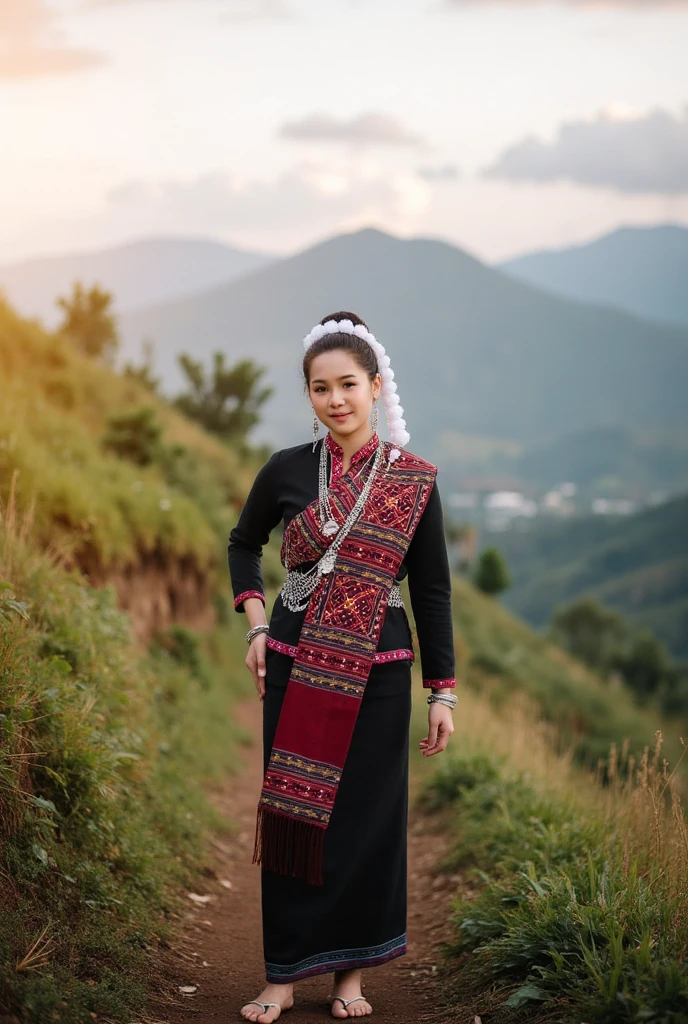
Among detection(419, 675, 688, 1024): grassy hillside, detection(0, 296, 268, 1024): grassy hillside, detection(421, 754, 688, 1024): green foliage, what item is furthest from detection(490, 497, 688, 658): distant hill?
detection(421, 754, 688, 1024): green foliage

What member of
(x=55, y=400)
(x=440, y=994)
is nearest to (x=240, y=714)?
(x=55, y=400)

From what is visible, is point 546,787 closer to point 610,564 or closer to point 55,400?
point 55,400

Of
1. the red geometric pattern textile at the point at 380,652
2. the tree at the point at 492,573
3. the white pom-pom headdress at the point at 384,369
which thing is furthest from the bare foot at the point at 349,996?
the tree at the point at 492,573

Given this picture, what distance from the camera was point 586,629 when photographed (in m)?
59.3

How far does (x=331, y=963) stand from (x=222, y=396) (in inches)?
922

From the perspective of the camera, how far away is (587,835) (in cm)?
470

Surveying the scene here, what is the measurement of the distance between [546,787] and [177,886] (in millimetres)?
2711

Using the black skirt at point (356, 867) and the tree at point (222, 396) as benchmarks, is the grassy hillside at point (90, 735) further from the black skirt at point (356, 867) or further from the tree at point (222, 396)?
the tree at point (222, 396)

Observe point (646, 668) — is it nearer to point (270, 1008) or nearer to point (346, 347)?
point (270, 1008)

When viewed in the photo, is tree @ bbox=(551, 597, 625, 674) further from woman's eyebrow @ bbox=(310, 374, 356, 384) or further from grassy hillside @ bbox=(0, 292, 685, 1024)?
woman's eyebrow @ bbox=(310, 374, 356, 384)

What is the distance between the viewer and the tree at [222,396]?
25.7 metres

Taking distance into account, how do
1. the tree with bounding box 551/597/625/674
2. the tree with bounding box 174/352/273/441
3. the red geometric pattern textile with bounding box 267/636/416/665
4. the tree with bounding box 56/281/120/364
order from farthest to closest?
the tree with bounding box 551/597/625/674
the tree with bounding box 174/352/273/441
the tree with bounding box 56/281/120/364
the red geometric pattern textile with bounding box 267/636/416/665

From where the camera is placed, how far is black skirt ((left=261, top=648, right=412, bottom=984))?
3.37m

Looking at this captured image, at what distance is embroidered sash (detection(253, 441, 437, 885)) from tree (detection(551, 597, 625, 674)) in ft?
183
